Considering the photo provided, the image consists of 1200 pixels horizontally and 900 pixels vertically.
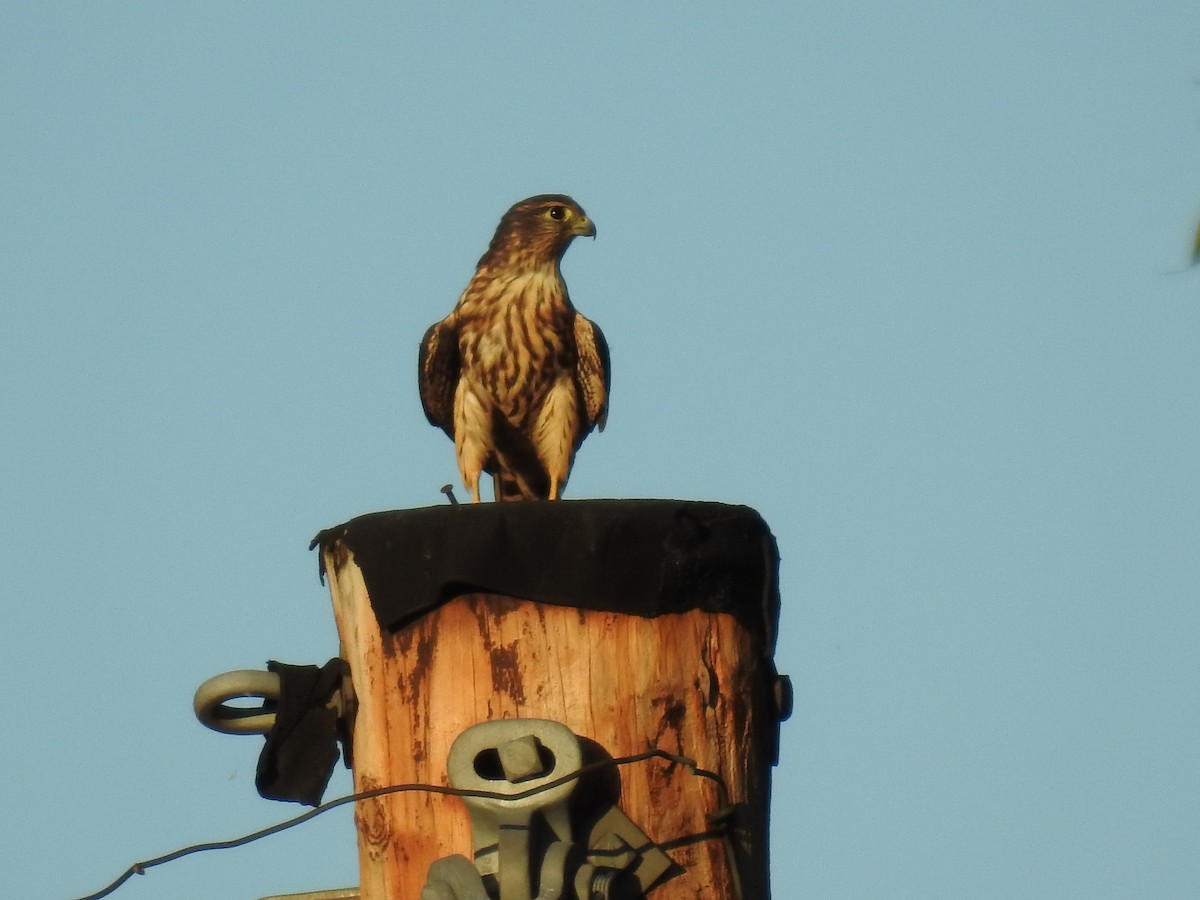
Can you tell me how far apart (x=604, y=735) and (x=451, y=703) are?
0.30 m

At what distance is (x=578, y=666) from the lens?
141 inches

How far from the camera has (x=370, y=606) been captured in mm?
3822

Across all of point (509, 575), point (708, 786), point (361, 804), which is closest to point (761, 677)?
point (708, 786)

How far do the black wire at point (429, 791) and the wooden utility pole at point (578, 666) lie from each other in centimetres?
3

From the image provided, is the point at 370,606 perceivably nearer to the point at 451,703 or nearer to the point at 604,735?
the point at 451,703

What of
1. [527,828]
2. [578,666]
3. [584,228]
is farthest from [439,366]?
[527,828]

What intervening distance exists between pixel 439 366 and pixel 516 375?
1.22 ft

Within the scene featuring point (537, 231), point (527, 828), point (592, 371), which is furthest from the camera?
point (537, 231)

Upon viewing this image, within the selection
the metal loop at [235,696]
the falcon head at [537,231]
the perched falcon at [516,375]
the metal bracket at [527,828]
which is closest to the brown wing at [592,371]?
the perched falcon at [516,375]

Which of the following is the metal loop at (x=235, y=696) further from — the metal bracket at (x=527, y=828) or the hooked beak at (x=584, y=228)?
the hooked beak at (x=584, y=228)

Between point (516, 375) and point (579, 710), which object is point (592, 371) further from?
point (579, 710)

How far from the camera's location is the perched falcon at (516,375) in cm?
769

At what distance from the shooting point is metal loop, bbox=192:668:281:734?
383cm

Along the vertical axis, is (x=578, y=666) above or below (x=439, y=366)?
below
